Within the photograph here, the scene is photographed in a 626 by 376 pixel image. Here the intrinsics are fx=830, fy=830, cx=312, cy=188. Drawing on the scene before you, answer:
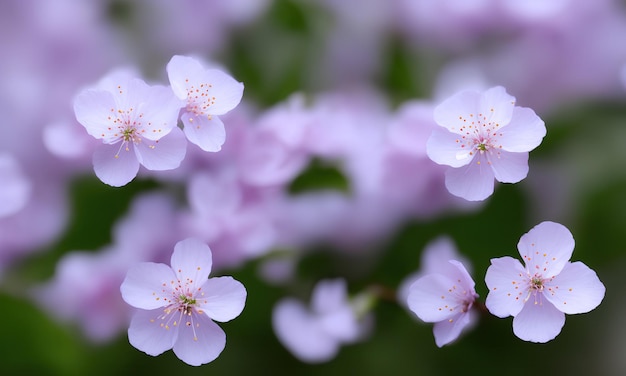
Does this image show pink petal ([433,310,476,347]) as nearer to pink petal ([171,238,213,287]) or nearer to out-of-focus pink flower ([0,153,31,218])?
pink petal ([171,238,213,287])

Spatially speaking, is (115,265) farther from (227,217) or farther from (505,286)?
(505,286)

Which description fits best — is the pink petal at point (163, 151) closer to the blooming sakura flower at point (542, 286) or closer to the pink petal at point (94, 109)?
the pink petal at point (94, 109)

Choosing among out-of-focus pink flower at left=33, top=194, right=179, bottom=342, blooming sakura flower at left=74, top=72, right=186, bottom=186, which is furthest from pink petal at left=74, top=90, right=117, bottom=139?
out-of-focus pink flower at left=33, top=194, right=179, bottom=342

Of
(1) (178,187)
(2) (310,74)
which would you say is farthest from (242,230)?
(2) (310,74)

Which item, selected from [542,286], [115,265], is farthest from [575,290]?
[115,265]

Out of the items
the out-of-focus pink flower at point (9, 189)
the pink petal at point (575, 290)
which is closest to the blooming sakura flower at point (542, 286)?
the pink petal at point (575, 290)

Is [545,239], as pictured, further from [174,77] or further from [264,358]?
[264,358]
